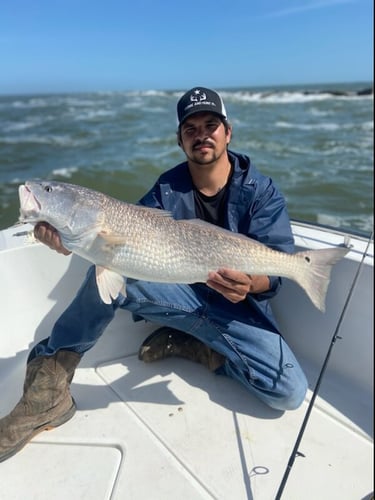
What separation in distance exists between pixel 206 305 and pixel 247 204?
690 mm

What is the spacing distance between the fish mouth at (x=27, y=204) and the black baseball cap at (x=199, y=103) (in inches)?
44.5

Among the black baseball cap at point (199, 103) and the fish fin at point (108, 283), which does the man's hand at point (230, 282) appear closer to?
the fish fin at point (108, 283)

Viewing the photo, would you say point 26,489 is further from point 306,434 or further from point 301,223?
point 301,223

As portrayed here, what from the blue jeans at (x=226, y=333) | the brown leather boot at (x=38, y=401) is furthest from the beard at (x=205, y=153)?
the brown leather boot at (x=38, y=401)

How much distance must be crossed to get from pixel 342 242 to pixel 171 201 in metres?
1.27

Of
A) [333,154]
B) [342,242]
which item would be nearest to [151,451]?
[342,242]

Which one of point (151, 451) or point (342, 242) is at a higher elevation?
point (342, 242)

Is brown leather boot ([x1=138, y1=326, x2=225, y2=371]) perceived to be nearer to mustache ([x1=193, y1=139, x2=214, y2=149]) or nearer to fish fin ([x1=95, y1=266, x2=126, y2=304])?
fish fin ([x1=95, y1=266, x2=126, y2=304])

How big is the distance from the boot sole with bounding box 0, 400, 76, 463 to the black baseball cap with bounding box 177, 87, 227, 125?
6.40ft

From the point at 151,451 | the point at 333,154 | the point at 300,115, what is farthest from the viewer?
the point at 300,115

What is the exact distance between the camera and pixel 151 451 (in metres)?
2.46

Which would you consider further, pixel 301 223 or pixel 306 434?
pixel 301 223

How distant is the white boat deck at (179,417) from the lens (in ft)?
7.49

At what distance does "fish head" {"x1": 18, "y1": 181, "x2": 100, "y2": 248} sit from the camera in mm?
2242
